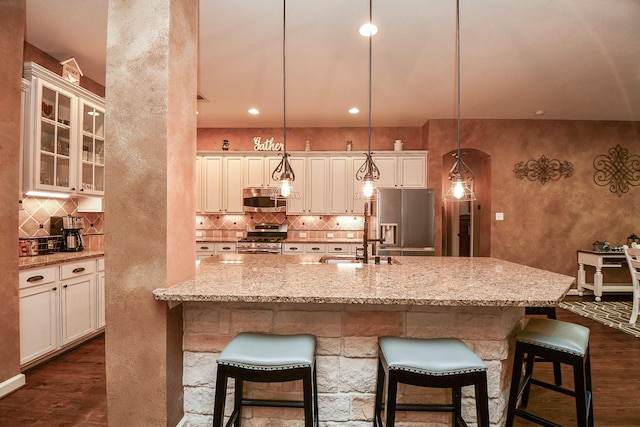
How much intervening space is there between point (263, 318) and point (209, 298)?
1.30 feet

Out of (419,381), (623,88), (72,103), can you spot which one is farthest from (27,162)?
(623,88)

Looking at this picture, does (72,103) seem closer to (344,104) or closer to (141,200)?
(141,200)

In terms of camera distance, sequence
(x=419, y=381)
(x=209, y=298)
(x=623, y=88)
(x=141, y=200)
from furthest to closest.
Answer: (x=623, y=88)
(x=141, y=200)
(x=209, y=298)
(x=419, y=381)

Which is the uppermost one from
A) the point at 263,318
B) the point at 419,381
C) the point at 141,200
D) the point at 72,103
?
the point at 72,103

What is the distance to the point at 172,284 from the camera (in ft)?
5.57

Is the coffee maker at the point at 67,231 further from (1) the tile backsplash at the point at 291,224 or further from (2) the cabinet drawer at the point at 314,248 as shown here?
(2) the cabinet drawer at the point at 314,248

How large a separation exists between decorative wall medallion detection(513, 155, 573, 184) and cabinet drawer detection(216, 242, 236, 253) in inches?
186

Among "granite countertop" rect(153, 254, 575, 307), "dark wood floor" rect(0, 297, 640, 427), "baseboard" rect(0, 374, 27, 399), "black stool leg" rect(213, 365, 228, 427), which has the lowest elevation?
"dark wood floor" rect(0, 297, 640, 427)

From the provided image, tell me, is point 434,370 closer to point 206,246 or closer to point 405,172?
point 405,172

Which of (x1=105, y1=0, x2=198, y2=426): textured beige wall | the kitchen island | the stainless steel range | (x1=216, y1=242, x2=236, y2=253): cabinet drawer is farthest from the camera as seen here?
(x1=216, y1=242, x2=236, y2=253): cabinet drawer

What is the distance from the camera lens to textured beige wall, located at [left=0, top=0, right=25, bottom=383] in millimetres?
2295

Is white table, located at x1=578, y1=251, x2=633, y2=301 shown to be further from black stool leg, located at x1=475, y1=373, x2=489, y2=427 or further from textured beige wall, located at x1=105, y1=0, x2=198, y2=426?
textured beige wall, located at x1=105, y1=0, x2=198, y2=426

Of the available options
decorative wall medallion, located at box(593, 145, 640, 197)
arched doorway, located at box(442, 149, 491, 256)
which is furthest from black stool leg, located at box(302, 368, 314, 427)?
decorative wall medallion, located at box(593, 145, 640, 197)

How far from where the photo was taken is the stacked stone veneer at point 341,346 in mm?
1780
